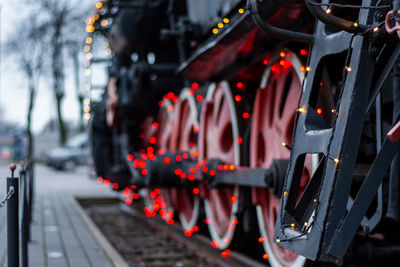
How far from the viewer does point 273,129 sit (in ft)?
15.2

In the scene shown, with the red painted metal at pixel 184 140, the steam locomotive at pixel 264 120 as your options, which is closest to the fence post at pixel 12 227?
the steam locomotive at pixel 264 120

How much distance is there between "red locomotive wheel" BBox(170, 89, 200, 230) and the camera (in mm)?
6809

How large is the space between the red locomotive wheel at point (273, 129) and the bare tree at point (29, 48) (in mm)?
22294

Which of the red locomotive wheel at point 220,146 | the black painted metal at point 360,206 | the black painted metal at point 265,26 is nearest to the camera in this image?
the black painted metal at point 360,206

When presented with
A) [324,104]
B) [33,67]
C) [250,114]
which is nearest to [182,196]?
[250,114]

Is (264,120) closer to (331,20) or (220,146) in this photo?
(220,146)

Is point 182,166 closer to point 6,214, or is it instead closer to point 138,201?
point 6,214

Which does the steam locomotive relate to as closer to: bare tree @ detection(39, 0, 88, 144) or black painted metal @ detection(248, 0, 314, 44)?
black painted metal @ detection(248, 0, 314, 44)

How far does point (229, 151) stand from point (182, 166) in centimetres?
98

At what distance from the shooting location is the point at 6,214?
3211 mm

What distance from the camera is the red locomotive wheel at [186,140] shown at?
6.81 m

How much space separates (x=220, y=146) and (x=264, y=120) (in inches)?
38.5

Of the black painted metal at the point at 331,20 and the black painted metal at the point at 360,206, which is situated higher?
the black painted metal at the point at 331,20

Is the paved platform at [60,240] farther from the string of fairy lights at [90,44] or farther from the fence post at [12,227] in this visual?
the string of fairy lights at [90,44]
